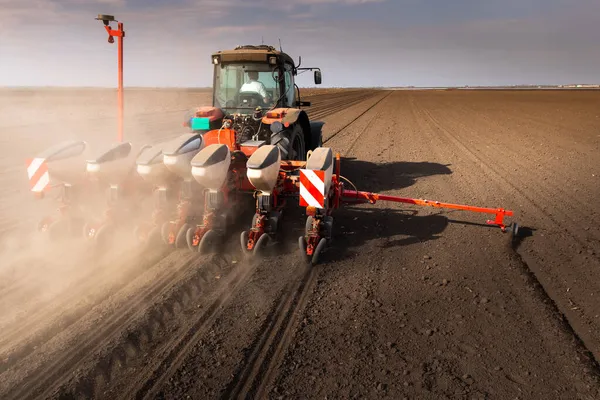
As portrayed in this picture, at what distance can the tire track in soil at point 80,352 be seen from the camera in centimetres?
294

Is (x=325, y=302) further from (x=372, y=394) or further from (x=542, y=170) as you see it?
(x=542, y=170)

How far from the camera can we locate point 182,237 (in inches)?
207

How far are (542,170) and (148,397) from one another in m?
10.2

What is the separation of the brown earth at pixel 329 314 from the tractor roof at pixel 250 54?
8.37ft

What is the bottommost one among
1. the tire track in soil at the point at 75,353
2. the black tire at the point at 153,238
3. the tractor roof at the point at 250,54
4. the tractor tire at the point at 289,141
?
the tire track in soil at the point at 75,353

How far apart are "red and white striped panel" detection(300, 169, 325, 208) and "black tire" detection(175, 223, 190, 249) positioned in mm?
1486

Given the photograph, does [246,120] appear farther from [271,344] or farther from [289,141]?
[271,344]

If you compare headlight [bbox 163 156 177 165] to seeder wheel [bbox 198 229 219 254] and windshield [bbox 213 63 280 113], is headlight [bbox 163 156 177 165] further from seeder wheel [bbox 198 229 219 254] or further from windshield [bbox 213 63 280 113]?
windshield [bbox 213 63 280 113]

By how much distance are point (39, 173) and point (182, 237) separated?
1.95 m

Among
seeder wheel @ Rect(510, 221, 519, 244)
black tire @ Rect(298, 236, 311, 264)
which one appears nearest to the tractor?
black tire @ Rect(298, 236, 311, 264)

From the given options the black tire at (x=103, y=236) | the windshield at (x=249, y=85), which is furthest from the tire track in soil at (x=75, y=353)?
the windshield at (x=249, y=85)

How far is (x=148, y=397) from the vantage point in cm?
288

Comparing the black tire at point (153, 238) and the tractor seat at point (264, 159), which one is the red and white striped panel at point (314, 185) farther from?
the black tire at point (153, 238)

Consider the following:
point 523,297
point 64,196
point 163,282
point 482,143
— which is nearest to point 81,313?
point 163,282
